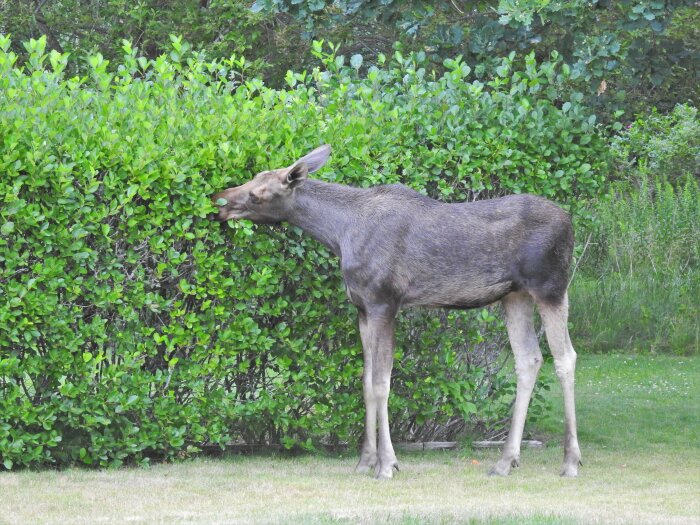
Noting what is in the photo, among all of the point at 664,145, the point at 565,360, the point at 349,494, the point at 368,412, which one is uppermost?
the point at 664,145

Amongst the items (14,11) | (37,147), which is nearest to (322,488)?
(37,147)

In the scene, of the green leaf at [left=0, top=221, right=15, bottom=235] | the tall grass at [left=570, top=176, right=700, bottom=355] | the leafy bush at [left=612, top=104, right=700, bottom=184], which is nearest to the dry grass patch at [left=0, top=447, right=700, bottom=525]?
the green leaf at [left=0, top=221, right=15, bottom=235]

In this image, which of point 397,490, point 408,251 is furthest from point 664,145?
point 397,490

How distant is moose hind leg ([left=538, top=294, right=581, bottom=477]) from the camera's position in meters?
8.99

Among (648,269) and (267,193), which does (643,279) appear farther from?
(267,193)

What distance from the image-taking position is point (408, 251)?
8.89 metres

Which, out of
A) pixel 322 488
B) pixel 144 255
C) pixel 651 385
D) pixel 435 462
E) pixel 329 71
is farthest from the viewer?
pixel 651 385

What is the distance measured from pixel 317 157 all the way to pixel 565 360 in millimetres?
2536

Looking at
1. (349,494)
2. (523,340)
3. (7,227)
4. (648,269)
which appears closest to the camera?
(349,494)

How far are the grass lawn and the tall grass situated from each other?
631cm

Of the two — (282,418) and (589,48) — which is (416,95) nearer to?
(589,48)

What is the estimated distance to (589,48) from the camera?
10828 millimetres

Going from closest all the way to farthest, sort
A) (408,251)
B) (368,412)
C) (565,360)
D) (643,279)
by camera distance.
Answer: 1. (408,251)
2. (368,412)
3. (565,360)
4. (643,279)

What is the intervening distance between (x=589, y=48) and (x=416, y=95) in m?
1.98
